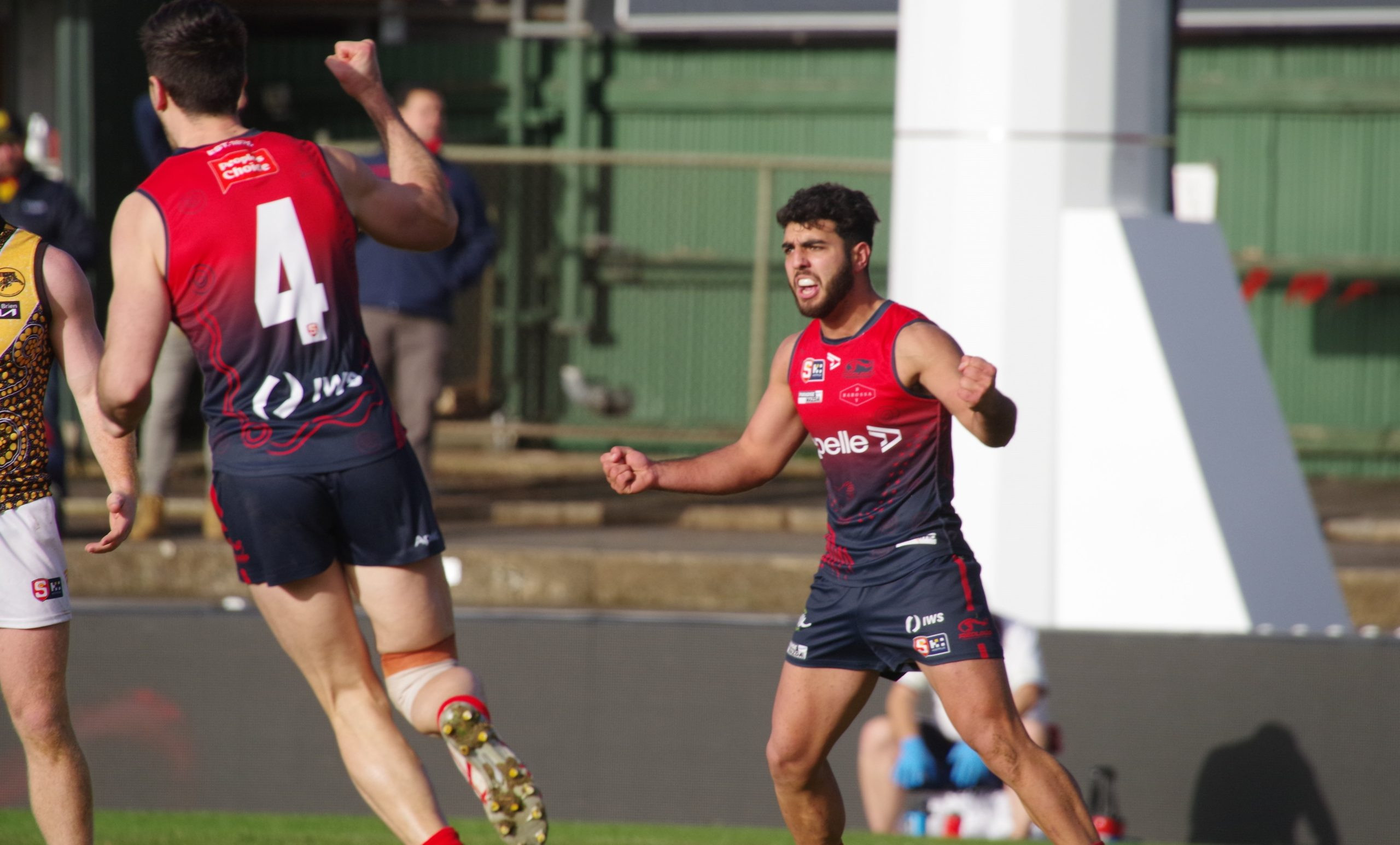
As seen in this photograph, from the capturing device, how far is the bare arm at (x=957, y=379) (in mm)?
4148

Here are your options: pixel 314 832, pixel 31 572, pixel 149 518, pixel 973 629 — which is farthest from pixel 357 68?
pixel 149 518

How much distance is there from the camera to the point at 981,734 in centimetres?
434

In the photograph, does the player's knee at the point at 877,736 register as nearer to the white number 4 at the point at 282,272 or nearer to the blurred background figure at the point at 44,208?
the white number 4 at the point at 282,272

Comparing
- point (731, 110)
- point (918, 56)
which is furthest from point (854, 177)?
point (918, 56)

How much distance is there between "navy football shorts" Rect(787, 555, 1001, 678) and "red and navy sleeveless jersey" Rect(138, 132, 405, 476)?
1.30 meters

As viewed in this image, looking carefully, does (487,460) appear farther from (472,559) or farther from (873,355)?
(873,355)

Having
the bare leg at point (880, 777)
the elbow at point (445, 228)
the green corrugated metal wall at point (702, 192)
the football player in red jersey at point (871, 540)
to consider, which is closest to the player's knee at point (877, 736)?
the bare leg at point (880, 777)

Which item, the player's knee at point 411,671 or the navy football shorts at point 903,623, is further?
the navy football shorts at point 903,623

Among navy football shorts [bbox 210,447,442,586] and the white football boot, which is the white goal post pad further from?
navy football shorts [bbox 210,447,442,586]

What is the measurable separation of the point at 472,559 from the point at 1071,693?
3.20 metres

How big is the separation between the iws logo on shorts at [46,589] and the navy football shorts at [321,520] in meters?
0.44

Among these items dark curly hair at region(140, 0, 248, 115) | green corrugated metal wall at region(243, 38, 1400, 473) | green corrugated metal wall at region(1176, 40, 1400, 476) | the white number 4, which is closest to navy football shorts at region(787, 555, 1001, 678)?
the white number 4

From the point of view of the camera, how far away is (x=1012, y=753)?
4332 mm

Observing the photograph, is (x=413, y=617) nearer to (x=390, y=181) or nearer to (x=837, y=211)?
→ (x=390, y=181)
